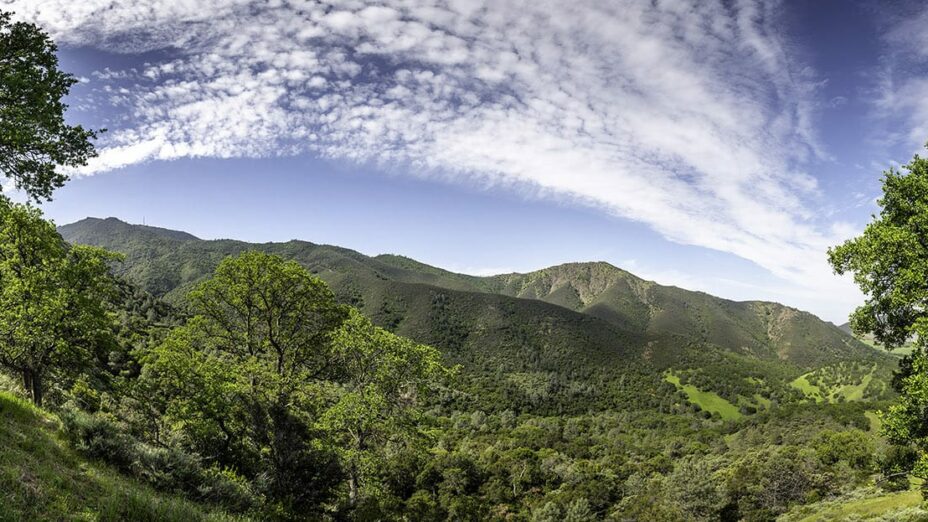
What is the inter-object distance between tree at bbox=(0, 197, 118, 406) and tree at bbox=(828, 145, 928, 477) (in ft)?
94.0

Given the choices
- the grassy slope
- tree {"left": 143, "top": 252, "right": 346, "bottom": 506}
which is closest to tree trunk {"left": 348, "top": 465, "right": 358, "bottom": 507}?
tree {"left": 143, "top": 252, "right": 346, "bottom": 506}

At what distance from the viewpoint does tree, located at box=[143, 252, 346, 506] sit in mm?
15844

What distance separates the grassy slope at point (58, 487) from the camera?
6977 mm

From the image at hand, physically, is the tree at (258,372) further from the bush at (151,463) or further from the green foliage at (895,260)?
the green foliage at (895,260)

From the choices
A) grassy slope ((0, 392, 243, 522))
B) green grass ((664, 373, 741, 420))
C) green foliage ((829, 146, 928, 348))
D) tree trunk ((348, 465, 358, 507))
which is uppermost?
green foliage ((829, 146, 928, 348))

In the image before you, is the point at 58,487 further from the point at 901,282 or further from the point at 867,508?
the point at 867,508

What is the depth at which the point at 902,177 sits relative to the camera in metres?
15.2

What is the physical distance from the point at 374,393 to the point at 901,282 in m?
17.3

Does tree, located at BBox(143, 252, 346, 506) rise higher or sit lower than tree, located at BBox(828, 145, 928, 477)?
lower

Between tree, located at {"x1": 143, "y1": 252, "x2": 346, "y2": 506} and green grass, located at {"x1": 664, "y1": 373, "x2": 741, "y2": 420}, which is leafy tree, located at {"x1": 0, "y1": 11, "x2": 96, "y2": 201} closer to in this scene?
tree, located at {"x1": 143, "y1": 252, "x2": 346, "y2": 506}

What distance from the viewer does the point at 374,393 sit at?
56.9 ft

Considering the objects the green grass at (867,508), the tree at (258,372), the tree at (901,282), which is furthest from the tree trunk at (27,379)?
the green grass at (867,508)

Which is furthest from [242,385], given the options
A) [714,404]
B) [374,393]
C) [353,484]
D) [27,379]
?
[714,404]

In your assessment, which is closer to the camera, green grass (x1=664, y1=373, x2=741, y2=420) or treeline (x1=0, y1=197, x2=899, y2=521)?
treeline (x1=0, y1=197, x2=899, y2=521)
